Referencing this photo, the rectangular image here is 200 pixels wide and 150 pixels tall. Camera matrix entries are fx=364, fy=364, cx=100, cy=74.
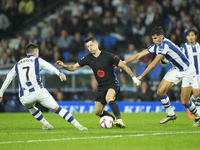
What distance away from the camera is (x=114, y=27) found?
15781mm

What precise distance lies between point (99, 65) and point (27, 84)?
60.6 inches

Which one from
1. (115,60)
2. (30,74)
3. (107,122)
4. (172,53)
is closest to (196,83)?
(172,53)

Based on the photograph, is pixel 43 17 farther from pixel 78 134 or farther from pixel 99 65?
pixel 78 134

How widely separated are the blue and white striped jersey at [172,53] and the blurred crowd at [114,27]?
5991mm

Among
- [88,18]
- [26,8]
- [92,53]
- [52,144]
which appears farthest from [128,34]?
[52,144]

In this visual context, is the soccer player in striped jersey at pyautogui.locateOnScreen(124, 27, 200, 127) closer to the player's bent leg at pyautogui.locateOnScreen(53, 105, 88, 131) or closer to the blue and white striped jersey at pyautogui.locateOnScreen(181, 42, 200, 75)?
the blue and white striped jersey at pyautogui.locateOnScreen(181, 42, 200, 75)

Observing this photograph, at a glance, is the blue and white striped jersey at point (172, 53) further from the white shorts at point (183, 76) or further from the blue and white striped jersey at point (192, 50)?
the blue and white striped jersey at point (192, 50)

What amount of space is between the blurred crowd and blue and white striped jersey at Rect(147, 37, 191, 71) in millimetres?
5991

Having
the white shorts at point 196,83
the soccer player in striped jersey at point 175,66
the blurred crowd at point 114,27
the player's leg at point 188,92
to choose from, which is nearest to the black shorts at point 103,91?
the soccer player in striped jersey at point 175,66

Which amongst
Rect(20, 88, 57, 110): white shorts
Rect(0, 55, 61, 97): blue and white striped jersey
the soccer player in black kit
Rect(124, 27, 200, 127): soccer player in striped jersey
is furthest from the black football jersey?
Rect(20, 88, 57, 110): white shorts

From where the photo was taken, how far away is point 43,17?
19703 mm

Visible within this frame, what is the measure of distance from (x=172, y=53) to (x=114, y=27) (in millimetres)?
8270

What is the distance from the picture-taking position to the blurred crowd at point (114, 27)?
15.1 metres

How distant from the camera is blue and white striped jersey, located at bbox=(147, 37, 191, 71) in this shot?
25.1 ft
